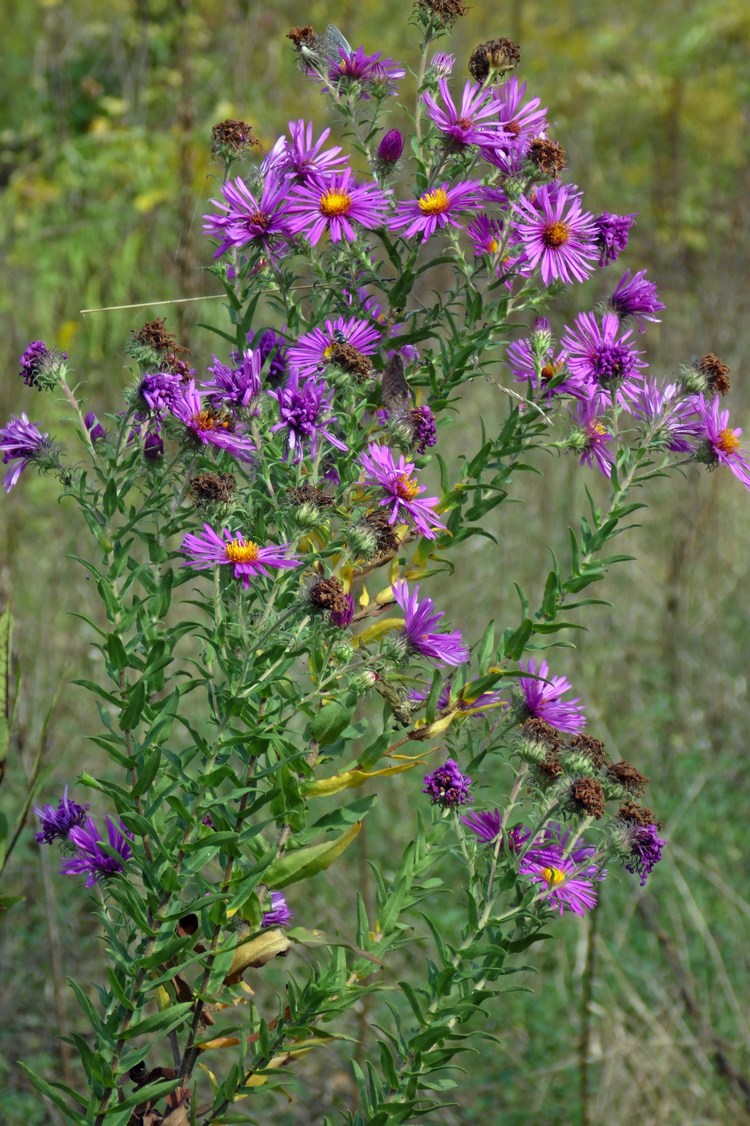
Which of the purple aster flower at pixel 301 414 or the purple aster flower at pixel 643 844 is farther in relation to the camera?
the purple aster flower at pixel 643 844

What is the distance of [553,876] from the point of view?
1.02 metres

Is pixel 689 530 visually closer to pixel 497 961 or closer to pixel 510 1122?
pixel 510 1122

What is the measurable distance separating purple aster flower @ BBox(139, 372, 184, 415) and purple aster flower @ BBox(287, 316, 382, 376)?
0.32ft

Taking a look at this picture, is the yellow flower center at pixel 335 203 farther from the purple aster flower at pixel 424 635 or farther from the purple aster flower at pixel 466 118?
the purple aster flower at pixel 424 635

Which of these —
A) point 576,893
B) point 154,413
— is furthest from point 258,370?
point 576,893

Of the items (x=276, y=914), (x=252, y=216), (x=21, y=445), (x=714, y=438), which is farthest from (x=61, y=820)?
(x=714, y=438)

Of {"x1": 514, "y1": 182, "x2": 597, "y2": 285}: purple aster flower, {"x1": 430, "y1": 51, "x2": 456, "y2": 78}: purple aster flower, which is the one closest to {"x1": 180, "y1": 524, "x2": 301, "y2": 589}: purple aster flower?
{"x1": 514, "y1": 182, "x2": 597, "y2": 285}: purple aster flower

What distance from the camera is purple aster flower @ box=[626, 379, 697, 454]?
1.05 metres

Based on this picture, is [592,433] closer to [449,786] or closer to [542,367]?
[542,367]

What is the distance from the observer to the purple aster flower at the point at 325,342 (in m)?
0.98

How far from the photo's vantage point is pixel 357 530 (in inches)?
36.7

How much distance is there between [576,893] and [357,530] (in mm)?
365

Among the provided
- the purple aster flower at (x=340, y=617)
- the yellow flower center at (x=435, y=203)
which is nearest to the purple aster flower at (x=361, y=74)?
the yellow flower center at (x=435, y=203)

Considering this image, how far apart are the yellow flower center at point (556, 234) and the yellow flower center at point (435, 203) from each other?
88mm
